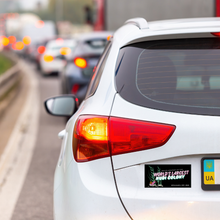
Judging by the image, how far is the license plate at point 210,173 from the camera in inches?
92.2

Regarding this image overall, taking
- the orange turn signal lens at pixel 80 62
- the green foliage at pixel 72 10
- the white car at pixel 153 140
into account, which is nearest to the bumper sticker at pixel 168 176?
the white car at pixel 153 140

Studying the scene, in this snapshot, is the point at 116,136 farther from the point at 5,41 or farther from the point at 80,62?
the point at 5,41

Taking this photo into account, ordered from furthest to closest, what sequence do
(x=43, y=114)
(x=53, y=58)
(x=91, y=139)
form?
(x=53, y=58), (x=43, y=114), (x=91, y=139)

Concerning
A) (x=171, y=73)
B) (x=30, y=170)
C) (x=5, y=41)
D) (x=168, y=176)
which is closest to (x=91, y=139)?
(x=168, y=176)

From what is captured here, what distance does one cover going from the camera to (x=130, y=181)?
2.38 metres

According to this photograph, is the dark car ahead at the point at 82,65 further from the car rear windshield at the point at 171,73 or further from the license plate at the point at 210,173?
the license plate at the point at 210,173

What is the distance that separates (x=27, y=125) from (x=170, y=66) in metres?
7.35

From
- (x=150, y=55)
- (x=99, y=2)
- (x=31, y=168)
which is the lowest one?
(x=99, y=2)

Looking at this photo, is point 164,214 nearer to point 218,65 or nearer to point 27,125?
point 218,65

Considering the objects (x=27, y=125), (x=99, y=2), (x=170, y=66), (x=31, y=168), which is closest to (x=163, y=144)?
(x=170, y=66)

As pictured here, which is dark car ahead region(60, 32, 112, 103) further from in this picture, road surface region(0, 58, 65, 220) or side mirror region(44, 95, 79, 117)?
side mirror region(44, 95, 79, 117)

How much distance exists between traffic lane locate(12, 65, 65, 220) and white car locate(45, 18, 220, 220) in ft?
6.41

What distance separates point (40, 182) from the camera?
18.3ft

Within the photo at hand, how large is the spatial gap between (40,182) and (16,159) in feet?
4.15
